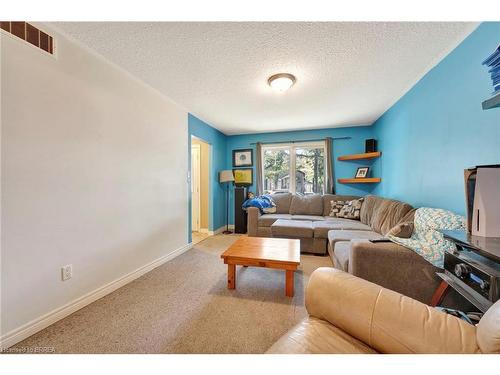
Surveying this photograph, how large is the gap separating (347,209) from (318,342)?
3.17 meters

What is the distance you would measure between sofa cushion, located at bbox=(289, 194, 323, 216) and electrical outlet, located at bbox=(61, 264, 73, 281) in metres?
3.38

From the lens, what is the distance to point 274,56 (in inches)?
72.1

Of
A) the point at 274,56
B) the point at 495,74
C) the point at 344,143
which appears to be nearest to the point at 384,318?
the point at 495,74

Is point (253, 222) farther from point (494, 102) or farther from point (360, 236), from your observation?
point (494, 102)

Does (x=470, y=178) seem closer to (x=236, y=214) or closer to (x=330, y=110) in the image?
(x=330, y=110)

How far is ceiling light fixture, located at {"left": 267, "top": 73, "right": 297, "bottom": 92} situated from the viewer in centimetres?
213

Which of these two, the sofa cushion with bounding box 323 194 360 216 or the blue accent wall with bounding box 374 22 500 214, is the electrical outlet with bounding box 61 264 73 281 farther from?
the sofa cushion with bounding box 323 194 360 216

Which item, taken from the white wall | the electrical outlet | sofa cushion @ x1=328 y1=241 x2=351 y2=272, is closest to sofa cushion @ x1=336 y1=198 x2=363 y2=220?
sofa cushion @ x1=328 y1=241 x2=351 y2=272

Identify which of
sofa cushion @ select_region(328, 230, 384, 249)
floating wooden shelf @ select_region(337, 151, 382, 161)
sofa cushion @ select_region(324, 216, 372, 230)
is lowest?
sofa cushion @ select_region(328, 230, 384, 249)

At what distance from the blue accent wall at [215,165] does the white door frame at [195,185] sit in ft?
1.40

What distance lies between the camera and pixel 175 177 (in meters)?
3.03

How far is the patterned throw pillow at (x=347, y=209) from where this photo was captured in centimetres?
351

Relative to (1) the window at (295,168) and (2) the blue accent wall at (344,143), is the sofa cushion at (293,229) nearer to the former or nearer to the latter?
(1) the window at (295,168)

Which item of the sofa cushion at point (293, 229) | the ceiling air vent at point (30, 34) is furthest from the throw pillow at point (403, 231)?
the ceiling air vent at point (30, 34)
